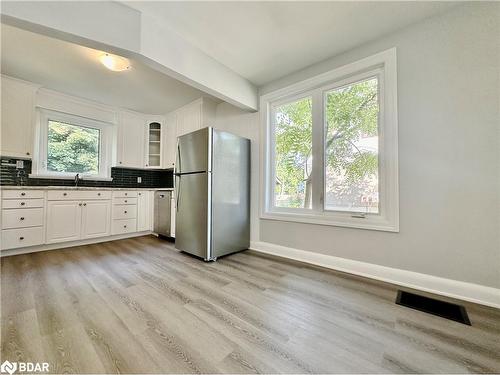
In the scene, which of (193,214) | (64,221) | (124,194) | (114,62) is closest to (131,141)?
(124,194)

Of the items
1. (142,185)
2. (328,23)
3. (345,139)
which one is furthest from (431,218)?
(142,185)

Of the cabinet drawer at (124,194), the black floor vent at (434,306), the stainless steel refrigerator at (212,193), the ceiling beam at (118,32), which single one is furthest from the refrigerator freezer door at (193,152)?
the black floor vent at (434,306)

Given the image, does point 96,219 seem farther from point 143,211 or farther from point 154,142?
point 154,142

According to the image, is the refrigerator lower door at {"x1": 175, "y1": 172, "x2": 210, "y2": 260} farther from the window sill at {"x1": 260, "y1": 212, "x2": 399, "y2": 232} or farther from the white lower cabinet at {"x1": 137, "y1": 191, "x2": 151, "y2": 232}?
the white lower cabinet at {"x1": 137, "y1": 191, "x2": 151, "y2": 232}

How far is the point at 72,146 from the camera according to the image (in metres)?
3.43

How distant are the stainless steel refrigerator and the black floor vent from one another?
1.87 meters

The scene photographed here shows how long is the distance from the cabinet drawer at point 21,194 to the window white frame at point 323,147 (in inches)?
122

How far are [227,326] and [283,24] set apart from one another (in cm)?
251

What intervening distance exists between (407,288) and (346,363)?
1.22 meters

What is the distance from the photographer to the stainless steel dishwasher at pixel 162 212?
3654 mm

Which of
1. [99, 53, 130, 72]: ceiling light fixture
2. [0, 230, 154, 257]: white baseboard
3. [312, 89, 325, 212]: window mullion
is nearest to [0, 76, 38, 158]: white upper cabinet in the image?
[0, 230, 154, 257]: white baseboard

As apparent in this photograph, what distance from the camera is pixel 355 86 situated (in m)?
2.24

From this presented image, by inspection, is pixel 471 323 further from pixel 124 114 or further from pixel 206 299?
pixel 124 114

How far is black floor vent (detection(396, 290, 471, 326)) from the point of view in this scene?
1.39 meters
